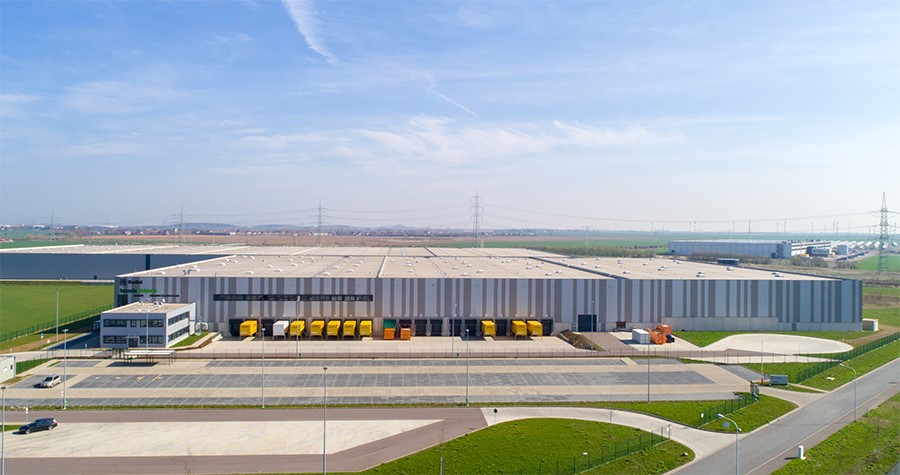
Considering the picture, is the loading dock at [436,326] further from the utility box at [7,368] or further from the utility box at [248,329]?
the utility box at [7,368]

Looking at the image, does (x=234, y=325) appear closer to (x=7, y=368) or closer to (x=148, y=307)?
(x=148, y=307)

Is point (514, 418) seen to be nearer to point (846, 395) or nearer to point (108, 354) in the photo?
point (846, 395)

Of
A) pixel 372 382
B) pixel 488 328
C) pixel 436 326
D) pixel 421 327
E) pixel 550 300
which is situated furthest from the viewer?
pixel 550 300

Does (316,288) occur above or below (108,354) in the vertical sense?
above

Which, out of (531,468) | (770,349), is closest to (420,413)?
(531,468)

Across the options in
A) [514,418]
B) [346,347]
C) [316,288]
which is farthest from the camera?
[316,288]

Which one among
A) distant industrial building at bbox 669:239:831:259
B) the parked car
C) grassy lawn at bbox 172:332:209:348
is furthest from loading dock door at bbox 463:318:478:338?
distant industrial building at bbox 669:239:831:259

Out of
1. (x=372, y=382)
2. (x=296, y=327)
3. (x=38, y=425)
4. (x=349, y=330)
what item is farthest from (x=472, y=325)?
(x=38, y=425)
